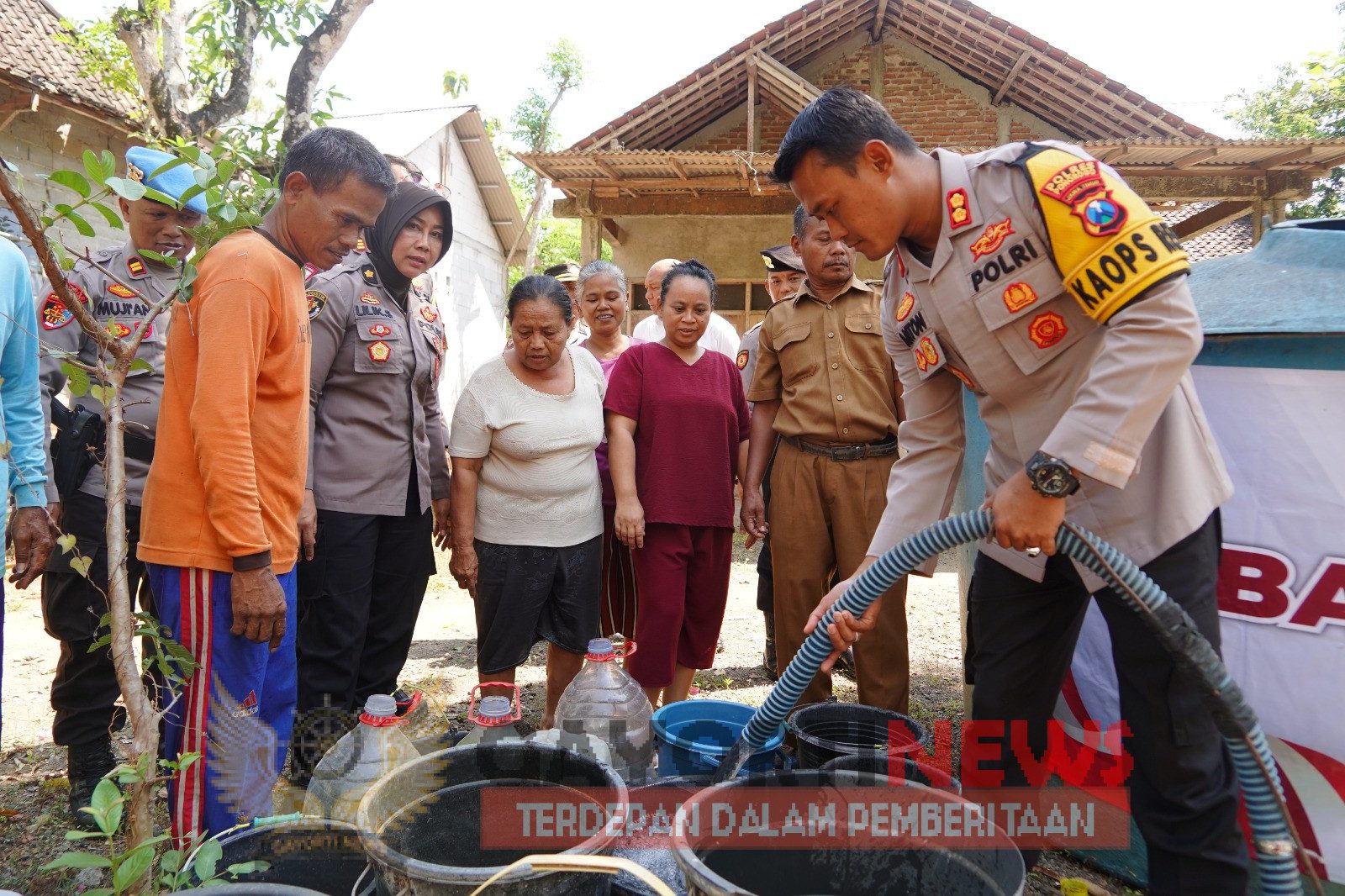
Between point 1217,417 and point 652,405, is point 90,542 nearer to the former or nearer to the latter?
point 652,405

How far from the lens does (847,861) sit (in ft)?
5.70

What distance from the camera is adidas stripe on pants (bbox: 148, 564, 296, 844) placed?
6.57ft

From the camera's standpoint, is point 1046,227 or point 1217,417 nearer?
point 1046,227

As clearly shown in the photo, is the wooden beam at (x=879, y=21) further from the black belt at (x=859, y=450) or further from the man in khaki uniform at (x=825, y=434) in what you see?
the black belt at (x=859, y=450)

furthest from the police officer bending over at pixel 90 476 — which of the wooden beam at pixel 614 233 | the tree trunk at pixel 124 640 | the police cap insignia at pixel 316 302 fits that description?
the wooden beam at pixel 614 233

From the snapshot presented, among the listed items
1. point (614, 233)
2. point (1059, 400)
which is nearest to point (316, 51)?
point (614, 233)

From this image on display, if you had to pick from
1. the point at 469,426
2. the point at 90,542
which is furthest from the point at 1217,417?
the point at 90,542

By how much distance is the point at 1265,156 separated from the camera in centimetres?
739

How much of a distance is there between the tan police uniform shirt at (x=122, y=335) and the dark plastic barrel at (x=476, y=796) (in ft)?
6.16

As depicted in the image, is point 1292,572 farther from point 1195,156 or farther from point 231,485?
point 1195,156

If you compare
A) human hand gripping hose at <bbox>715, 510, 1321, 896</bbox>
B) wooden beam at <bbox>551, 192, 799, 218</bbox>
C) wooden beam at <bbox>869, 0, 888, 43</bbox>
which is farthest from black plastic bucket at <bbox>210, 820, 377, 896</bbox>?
wooden beam at <bbox>869, 0, 888, 43</bbox>

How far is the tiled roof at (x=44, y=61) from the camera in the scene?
330 inches

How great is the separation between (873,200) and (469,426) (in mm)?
1888

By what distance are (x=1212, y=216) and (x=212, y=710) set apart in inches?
394
